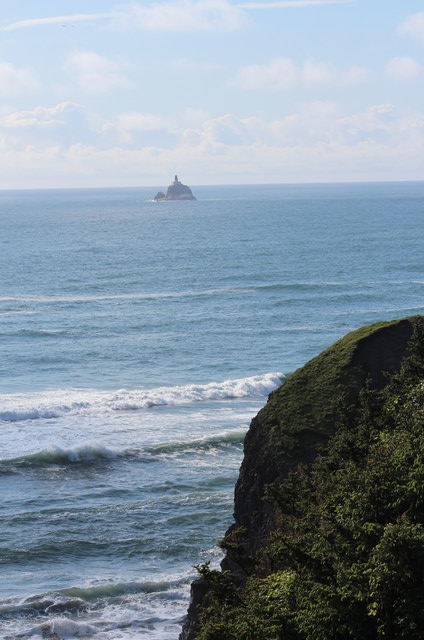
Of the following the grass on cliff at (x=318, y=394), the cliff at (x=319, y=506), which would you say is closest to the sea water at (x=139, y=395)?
the cliff at (x=319, y=506)

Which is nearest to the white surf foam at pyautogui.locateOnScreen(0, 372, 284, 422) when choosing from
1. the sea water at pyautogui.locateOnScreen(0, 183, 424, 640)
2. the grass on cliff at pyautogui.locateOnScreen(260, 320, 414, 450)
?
the sea water at pyautogui.locateOnScreen(0, 183, 424, 640)

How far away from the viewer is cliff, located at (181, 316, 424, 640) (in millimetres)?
15500

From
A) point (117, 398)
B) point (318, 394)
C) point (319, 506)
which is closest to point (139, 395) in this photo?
point (117, 398)

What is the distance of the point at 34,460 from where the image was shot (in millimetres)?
40812

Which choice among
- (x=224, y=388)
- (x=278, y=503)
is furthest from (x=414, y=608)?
(x=224, y=388)

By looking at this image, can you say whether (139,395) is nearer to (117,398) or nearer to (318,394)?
(117,398)

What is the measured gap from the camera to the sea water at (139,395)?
2905 cm

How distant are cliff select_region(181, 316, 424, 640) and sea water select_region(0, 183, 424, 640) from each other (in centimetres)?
561

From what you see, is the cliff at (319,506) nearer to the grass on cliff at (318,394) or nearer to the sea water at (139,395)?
the grass on cliff at (318,394)

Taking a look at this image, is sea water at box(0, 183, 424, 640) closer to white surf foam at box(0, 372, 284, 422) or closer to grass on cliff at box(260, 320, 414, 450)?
white surf foam at box(0, 372, 284, 422)

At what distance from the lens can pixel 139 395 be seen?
52156 mm

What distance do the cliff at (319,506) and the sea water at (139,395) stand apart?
5.61 m

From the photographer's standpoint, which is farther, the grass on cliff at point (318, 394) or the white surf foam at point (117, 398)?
the white surf foam at point (117, 398)

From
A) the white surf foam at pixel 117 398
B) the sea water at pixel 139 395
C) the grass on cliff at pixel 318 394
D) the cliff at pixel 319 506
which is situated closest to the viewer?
the cliff at pixel 319 506
